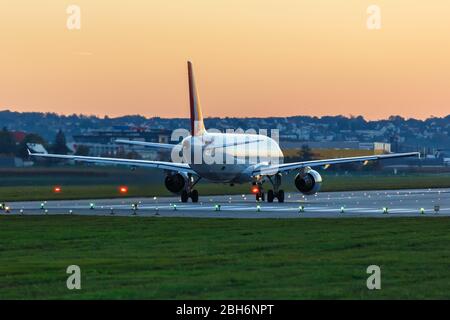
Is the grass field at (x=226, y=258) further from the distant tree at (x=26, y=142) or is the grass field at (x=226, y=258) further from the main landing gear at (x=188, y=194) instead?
the distant tree at (x=26, y=142)

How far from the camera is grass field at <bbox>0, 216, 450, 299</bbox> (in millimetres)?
26125

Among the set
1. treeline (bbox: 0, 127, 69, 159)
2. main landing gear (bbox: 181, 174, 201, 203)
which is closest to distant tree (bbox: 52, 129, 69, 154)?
treeline (bbox: 0, 127, 69, 159)

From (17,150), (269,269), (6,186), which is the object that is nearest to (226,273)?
(269,269)

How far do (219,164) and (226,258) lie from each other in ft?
126

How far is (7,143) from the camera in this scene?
117125 millimetres

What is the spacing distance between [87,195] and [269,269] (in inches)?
2079

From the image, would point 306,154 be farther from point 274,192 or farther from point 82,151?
point 274,192

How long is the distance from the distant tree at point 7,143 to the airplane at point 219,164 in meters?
43.4

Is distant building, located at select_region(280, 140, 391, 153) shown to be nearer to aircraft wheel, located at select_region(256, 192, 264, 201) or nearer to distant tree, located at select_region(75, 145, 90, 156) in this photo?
distant tree, located at select_region(75, 145, 90, 156)

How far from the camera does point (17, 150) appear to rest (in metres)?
116

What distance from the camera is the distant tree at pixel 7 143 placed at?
11600cm

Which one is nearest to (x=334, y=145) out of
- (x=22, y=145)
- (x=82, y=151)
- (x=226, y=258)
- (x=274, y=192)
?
(x=82, y=151)

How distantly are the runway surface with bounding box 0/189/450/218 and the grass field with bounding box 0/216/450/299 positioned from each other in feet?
20.2

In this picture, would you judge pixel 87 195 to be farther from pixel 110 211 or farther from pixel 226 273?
pixel 226 273
